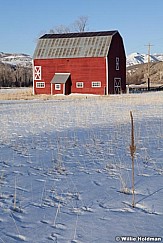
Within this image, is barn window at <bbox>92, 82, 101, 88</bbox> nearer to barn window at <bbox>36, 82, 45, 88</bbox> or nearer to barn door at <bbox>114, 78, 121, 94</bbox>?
barn door at <bbox>114, 78, 121, 94</bbox>

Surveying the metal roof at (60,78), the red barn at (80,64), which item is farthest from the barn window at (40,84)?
the metal roof at (60,78)

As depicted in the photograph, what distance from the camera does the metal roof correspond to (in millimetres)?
45094

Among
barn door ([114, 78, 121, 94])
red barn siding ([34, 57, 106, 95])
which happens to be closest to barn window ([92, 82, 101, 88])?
red barn siding ([34, 57, 106, 95])

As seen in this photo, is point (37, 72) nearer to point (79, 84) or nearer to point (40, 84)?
point (40, 84)

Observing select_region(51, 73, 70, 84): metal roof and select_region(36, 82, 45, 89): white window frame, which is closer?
select_region(51, 73, 70, 84): metal roof

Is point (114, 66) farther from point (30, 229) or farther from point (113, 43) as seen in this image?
point (30, 229)

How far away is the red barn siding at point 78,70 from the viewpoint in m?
43.9

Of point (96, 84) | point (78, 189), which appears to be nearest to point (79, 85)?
point (96, 84)

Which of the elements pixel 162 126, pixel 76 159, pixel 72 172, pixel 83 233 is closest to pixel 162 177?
pixel 72 172

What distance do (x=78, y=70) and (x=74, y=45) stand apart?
346cm

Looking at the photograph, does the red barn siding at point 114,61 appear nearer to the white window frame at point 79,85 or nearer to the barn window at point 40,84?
the white window frame at point 79,85

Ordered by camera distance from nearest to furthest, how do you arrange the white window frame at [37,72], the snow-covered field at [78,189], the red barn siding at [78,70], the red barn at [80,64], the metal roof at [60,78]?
the snow-covered field at [78,189], the red barn siding at [78,70], the red barn at [80,64], the metal roof at [60,78], the white window frame at [37,72]

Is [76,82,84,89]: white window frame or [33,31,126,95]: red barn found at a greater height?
[33,31,126,95]: red barn

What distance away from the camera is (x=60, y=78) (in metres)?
45.5
